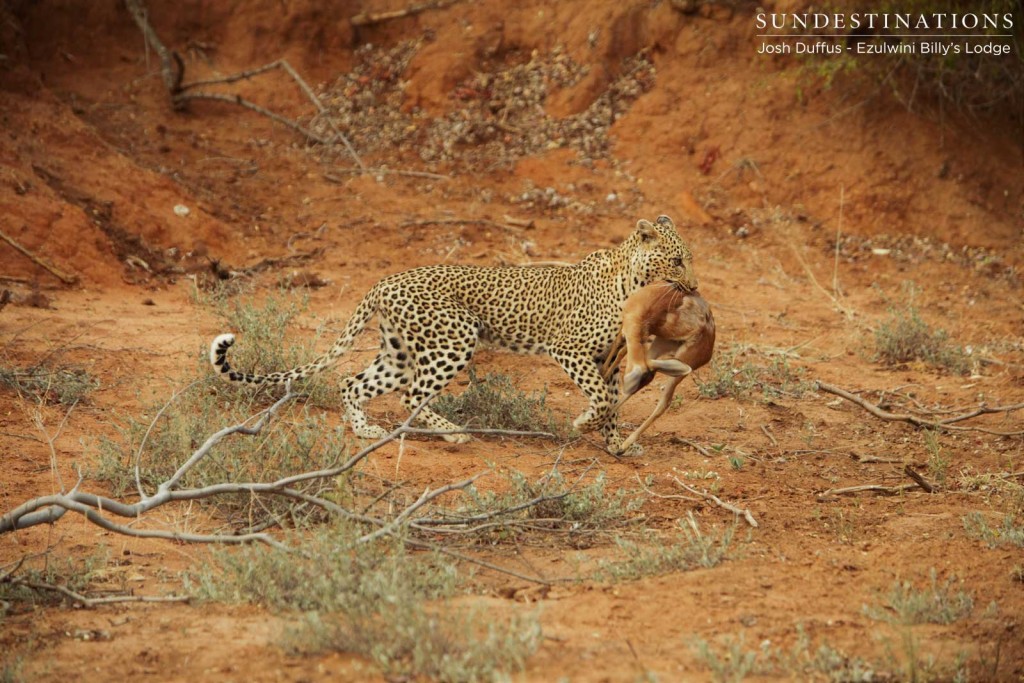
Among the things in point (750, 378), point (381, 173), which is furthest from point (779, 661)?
point (381, 173)

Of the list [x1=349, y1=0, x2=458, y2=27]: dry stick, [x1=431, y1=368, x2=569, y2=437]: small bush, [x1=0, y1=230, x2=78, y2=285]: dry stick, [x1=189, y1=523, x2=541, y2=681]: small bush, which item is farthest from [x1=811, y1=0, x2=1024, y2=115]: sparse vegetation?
[x1=189, y1=523, x2=541, y2=681]: small bush

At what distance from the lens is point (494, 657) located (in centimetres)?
443

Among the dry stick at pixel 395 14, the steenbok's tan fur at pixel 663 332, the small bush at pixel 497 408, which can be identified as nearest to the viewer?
the steenbok's tan fur at pixel 663 332

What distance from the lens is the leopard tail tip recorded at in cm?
726

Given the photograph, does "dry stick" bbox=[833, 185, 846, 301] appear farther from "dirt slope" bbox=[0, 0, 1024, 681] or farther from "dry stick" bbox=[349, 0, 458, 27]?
"dry stick" bbox=[349, 0, 458, 27]

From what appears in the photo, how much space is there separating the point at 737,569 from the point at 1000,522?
1750 mm

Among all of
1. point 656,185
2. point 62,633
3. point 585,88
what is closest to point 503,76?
point 585,88

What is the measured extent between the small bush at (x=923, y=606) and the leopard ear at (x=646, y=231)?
326cm

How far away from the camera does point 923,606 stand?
5.12 meters

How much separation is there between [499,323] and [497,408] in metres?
0.61

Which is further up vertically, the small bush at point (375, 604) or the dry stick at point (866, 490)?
the small bush at point (375, 604)

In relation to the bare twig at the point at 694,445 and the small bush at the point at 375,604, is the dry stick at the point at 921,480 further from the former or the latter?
the small bush at the point at 375,604

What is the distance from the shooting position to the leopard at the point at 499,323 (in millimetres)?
7914

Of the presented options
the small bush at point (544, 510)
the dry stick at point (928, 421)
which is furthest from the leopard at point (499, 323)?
the small bush at point (544, 510)
